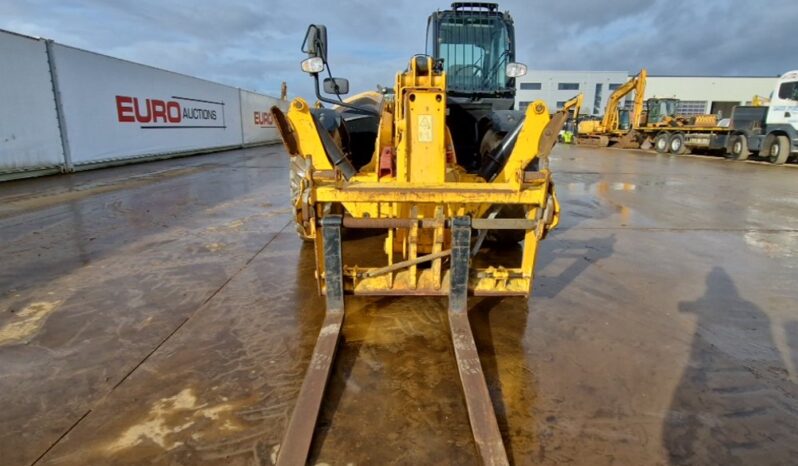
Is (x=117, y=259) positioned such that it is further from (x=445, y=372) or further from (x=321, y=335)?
(x=445, y=372)

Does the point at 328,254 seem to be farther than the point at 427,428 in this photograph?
Yes

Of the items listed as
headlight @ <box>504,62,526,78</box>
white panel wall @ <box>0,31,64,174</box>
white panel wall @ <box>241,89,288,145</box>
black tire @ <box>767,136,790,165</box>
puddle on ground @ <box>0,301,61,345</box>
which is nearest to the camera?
puddle on ground @ <box>0,301,61,345</box>

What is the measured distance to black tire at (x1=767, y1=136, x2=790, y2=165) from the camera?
1505 cm

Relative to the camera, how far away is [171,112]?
1464 centimetres

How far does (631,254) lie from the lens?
462 centimetres

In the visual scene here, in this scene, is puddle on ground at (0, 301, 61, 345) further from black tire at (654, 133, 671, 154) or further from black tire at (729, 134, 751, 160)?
black tire at (654, 133, 671, 154)

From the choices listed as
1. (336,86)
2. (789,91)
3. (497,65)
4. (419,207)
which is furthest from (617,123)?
(419,207)

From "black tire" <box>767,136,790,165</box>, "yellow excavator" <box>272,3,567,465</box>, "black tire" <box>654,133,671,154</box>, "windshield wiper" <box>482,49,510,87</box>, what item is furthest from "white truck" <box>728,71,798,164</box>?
"yellow excavator" <box>272,3,567,465</box>

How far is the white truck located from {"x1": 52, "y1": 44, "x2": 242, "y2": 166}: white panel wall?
2077 cm

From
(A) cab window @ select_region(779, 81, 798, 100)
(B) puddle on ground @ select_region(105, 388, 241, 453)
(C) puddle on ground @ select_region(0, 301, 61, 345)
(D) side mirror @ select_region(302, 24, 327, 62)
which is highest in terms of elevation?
(A) cab window @ select_region(779, 81, 798, 100)

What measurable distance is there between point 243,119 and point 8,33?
12.7 meters

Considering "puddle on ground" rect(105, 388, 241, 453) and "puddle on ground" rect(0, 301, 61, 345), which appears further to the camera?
"puddle on ground" rect(0, 301, 61, 345)

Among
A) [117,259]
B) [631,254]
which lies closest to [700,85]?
[631,254]

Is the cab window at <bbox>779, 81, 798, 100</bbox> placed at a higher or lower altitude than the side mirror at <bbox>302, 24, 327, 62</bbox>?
higher
